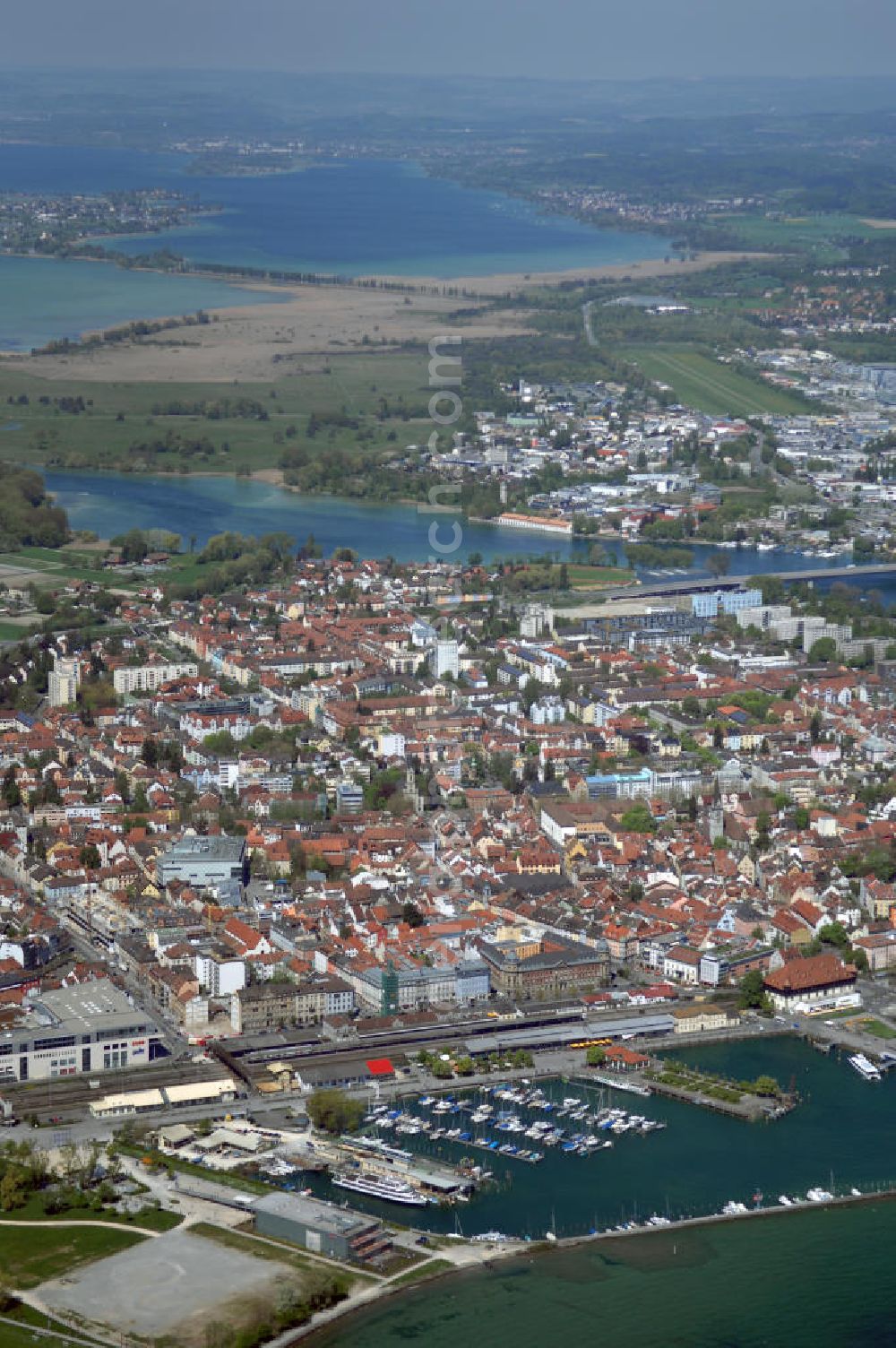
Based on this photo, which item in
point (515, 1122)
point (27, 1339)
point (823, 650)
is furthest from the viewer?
point (823, 650)

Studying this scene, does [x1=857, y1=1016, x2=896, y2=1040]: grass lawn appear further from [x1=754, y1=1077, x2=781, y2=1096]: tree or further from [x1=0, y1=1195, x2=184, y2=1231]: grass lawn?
[x1=0, y1=1195, x2=184, y2=1231]: grass lawn

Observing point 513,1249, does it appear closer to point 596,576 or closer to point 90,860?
point 90,860

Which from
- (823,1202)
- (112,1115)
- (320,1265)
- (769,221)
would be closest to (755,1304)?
(823,1202)

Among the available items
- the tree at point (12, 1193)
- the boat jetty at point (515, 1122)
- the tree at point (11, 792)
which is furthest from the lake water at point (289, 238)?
the tree at point (12, 1193)

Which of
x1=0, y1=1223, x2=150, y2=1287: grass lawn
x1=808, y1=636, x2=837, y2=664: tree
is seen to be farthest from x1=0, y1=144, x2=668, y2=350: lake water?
x1=0, y1=1223, x2=150, y2=1287: grass lawn

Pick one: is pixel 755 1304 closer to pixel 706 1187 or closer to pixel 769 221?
pixel 706 1187

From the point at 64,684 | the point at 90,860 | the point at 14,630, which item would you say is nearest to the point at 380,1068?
the point at 90,860

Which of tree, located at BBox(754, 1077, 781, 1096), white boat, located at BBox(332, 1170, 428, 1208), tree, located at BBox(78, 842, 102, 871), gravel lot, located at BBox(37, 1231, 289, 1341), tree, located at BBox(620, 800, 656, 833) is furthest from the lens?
tree, located at BBox(620, 800, 656, 833)

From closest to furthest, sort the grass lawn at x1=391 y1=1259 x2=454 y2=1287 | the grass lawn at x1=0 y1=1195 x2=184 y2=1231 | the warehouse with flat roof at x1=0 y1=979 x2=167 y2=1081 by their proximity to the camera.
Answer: the grass lawn at x1=391 y1=1259 x2=454 y2=1287 < the grass lawn at x1=0 y1=1195 x2=184 y2=1231 < the warehouse with flat roof at x1=0 y1=979 x2=167 y2=1081
